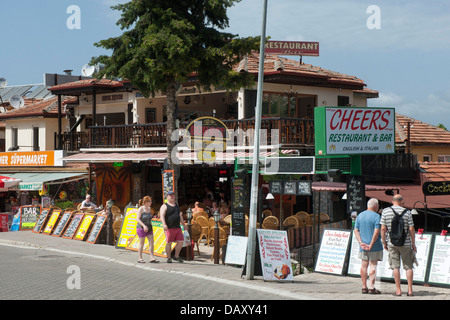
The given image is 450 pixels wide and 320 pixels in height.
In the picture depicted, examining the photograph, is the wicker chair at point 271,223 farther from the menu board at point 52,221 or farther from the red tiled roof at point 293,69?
the menu board at point 52,221

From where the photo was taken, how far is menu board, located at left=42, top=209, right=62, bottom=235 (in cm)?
2230

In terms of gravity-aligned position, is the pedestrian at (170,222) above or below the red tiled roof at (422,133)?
below

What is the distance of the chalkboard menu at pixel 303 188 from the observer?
1467cm

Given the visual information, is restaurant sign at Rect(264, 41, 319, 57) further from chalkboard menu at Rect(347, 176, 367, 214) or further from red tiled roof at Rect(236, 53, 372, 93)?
chalkboard menu at Rect(347, 176, 367, 214)

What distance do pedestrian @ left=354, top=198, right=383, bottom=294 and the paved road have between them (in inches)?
69.6

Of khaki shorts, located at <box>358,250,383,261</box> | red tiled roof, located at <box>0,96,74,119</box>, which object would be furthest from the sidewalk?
red tiled roof, located at <box>0,96,74,119</box>

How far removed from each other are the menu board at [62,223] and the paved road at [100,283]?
592cm

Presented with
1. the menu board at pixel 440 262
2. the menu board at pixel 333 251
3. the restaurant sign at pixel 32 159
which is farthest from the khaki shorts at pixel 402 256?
the restaurant sign at pixel 32 159

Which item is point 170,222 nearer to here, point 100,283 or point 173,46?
point 100,283

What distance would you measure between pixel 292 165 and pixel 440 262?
498 centimetres

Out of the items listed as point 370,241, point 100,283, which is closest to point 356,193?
point 370,241

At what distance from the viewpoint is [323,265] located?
13852mm

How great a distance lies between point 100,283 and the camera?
1223 cm
